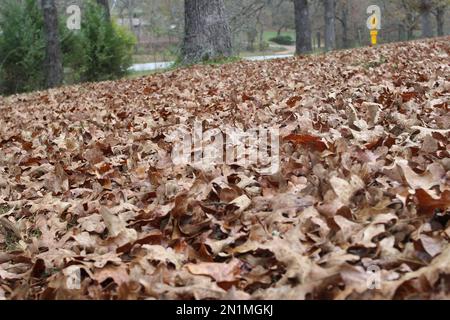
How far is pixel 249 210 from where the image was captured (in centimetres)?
237

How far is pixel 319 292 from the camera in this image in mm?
1613

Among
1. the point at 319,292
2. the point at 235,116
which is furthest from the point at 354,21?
the point at 319,292

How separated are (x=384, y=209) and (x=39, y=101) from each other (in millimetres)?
7734

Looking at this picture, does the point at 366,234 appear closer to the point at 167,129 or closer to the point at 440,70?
the point at 167,129

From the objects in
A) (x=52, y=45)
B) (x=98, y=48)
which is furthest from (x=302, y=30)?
(x=52, y=45)

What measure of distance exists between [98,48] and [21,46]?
223cm

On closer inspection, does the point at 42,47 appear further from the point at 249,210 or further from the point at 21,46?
the point at 249,210

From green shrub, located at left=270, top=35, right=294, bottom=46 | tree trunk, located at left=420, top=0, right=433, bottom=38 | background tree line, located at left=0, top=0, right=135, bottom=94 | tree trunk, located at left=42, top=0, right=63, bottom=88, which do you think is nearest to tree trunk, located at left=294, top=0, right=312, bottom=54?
background tree line, located at left=0, top=0, right=135, bottom=94

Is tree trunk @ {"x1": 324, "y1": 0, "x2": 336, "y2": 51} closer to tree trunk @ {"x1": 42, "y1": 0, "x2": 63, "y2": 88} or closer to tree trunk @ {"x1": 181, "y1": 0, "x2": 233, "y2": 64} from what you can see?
tree trunk @ {"x1": 181, "y1": 0, "x2": 233, "y2": 64}

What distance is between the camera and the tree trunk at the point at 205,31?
11.8 m

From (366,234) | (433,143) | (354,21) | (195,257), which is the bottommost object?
(195,257)

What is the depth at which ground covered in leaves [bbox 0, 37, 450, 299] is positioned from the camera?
1.75 metres

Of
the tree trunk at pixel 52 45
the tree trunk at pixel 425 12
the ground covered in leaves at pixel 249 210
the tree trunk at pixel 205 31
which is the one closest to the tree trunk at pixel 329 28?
the tree trunk at pixel 425 12

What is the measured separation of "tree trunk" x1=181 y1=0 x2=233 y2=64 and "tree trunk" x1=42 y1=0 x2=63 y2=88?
3575 millimetres
